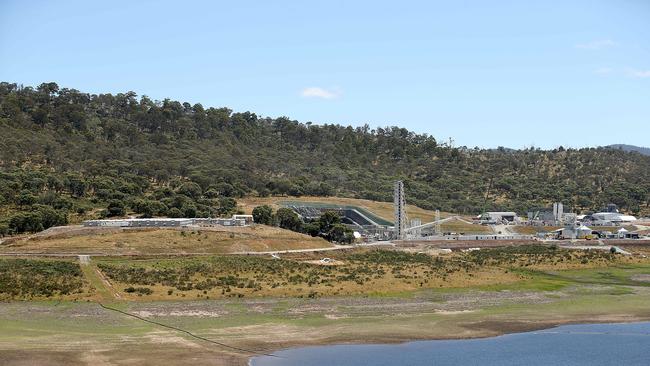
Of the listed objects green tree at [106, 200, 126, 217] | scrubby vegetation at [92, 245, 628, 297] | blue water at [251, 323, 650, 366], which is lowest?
blue water at [251, 323, 650, 366]

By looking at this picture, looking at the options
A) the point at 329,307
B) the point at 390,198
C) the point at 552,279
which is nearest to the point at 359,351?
the point at 329,307

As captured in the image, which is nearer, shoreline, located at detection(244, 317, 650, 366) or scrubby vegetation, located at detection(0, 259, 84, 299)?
shoreline, located at detection(244, 317, 650, 366)

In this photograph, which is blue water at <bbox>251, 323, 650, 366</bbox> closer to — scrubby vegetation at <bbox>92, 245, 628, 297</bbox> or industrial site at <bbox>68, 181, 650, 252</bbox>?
scrubby vegetation at <bbox>92, 245, 628, 297</bbox>

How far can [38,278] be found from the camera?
73.6 metres

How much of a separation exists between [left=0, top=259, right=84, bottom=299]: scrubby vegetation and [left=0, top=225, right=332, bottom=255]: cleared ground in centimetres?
1109

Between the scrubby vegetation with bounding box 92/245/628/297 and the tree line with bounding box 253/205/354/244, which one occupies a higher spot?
the tree line with bounding box 253/205/354/244

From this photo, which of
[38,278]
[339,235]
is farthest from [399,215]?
[38,278]

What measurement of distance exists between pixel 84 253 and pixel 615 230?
105 metres

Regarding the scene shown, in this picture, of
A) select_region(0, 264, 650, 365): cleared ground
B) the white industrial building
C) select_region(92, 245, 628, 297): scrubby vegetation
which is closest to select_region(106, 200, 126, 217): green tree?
select_region(92, 245, 628, 297): scrubby vegetation

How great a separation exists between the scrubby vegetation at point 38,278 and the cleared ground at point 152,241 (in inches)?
437

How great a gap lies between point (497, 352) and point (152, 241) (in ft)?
182

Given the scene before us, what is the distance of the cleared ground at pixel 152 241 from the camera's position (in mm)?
93500

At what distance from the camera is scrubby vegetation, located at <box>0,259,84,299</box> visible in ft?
227

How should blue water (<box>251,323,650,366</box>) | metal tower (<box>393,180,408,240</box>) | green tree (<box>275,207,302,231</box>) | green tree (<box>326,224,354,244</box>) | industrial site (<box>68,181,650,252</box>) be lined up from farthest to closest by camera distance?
1. metal tower (<box>393,180,408,240</box>)
2. green tree (<box>275,207,302,231</box>)
3. green tree (<box>326,224,354,244</box>)
4. industrial site (<box>68,181,650,252</box>)
5. blue water (<box>251,323,650,366</box>)
